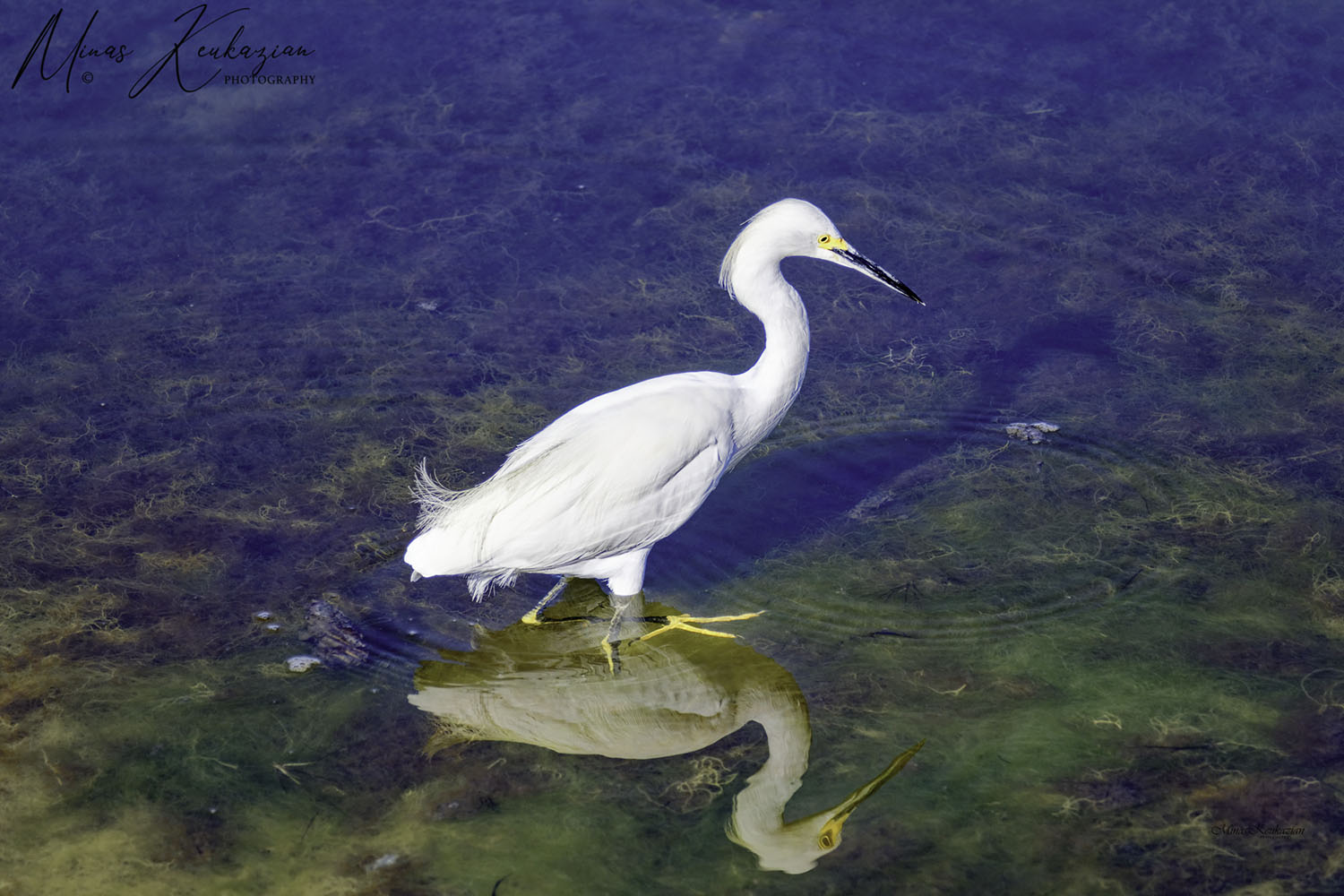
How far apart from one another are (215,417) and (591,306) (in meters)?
1.74

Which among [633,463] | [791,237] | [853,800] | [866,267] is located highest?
[791,237]

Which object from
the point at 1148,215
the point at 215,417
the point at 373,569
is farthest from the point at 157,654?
the point at 1148,215

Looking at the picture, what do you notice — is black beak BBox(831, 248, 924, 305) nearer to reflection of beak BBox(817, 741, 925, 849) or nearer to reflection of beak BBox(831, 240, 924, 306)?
reflection of beak BBox(831, 240, 924, 306)

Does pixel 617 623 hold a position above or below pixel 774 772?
above

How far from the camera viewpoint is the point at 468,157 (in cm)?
704

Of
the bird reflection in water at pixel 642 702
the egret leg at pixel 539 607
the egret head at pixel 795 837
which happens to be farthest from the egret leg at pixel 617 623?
the egret head at pixel 795 837

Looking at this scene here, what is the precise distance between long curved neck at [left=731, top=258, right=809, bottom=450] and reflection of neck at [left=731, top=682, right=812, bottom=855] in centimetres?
94

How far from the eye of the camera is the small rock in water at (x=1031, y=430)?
5.36m

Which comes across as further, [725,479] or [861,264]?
[725,479]

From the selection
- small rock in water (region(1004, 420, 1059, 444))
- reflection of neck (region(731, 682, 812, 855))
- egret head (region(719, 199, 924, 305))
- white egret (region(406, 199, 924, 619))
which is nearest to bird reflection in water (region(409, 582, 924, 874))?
reflection of neck (region(731, 682, 812, 855))

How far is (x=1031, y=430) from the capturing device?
5391mm

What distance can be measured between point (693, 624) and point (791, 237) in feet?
4.48

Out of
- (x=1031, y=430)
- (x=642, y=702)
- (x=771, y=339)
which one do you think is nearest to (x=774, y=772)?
(x=642, y=702)

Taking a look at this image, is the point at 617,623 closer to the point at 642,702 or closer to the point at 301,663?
the point at 642,702
